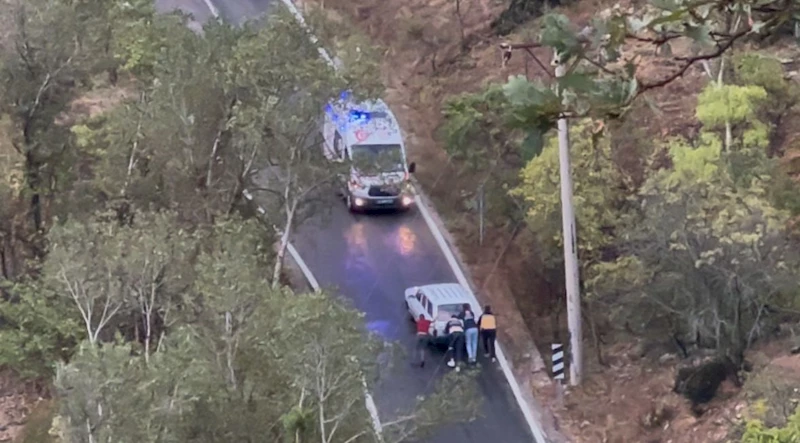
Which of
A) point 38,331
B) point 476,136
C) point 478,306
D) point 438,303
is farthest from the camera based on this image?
point 476,136

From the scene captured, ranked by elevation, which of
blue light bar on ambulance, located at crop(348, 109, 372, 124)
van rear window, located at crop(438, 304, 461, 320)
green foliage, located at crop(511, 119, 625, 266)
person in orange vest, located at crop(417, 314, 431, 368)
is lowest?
person in orange vest, located at crop(417, 314, 431, 368)

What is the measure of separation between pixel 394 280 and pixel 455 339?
12.8 ft

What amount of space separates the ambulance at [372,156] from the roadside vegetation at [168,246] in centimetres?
206

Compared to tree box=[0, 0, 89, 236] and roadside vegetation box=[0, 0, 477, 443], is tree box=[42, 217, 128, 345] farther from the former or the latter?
tree box=[0, 0, 89, 236]

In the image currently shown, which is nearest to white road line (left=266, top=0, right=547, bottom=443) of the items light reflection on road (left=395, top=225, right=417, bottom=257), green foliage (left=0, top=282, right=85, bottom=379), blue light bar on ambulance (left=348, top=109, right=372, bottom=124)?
light reflection on road (left=395, top=225, right=417, bottom=257)

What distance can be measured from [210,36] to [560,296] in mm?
9805

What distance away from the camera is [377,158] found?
25438 mm

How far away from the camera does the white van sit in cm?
2258

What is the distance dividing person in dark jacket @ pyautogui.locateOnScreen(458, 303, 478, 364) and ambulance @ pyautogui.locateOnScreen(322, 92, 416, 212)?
4.05 meters

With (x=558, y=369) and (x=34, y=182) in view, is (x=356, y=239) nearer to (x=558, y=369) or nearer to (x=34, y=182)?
(x=558, y=369)

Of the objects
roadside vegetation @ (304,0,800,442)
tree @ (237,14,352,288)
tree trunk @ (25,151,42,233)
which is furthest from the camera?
tree trunk @ (25,151,42,233)

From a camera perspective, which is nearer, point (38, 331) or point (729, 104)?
point (38, 331)

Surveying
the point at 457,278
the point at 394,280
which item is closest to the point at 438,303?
the point at 457,278

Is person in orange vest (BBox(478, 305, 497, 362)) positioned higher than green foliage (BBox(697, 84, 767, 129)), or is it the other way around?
green foliage (BBox(697, 84, 767, 129))
